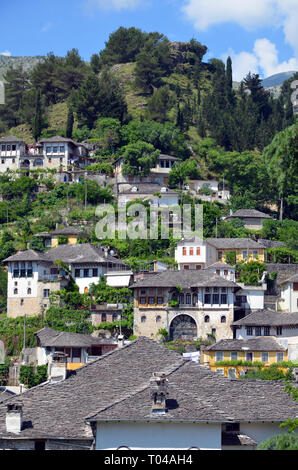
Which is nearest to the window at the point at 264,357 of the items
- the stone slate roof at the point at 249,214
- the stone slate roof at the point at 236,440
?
the stone slate roof at the point at 249,214

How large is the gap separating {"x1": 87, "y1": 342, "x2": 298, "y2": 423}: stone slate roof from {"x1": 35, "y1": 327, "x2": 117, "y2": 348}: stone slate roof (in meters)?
38.7

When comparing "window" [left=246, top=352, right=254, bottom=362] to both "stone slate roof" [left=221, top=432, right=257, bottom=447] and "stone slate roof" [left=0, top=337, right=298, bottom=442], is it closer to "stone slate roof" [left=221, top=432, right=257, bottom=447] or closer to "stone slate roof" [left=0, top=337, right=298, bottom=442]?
"stone slate roof" [left=0, top=337, right=298, bottom=442]

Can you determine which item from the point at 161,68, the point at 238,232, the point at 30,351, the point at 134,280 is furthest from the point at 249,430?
the point at 161,68

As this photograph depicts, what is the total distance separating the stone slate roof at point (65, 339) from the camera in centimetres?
7125

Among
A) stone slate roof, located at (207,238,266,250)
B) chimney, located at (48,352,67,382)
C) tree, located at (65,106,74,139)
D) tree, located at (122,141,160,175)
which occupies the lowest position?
chimney, located at (48,352,67,382)

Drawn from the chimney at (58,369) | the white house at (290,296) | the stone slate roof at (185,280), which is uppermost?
the stone slate roof at (185,280)

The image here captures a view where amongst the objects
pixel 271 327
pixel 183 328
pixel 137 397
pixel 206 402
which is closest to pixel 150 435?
pixel 137 397

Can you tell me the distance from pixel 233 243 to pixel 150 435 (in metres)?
65.2

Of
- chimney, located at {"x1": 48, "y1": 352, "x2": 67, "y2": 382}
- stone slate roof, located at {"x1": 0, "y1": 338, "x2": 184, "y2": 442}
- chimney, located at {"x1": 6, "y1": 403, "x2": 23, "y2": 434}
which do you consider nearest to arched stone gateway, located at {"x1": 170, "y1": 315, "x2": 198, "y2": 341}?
stone slate roof, located at {"x1": 0, "y1": 338, "x2": 184, "y2": 442}

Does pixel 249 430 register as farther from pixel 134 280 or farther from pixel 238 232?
pixel 238 232

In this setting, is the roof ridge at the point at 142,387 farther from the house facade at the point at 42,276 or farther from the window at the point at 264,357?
the house facade at the point at 42,276

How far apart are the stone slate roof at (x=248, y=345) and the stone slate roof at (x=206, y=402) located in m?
37.9

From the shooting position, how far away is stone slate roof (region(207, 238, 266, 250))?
92.0 meters

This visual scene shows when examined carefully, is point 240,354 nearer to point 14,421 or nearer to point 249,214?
point 249,214
